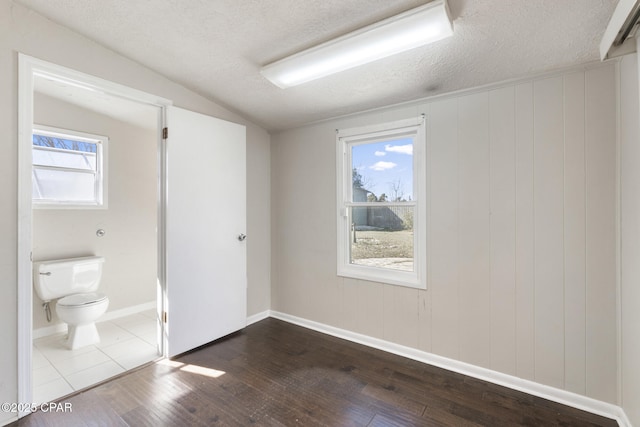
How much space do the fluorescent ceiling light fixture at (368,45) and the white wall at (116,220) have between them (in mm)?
2308

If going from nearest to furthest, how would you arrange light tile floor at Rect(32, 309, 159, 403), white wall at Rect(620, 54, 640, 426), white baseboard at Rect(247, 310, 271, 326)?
1. white wall at Rect(620, 54, 640, 426)
2. light tile floor at Rect(32, 309, 159, 403)
3. white baseboard at Rect(247, 310, 271, 326)

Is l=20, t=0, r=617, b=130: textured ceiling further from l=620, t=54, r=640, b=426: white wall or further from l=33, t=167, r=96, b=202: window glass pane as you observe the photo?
l=33, t=167, r=96, b=202: window glass pane

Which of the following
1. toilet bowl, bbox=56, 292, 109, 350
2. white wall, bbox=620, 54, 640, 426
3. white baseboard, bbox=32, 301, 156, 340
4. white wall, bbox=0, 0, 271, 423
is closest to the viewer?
white wall, bbox=620, 54, 640, 426

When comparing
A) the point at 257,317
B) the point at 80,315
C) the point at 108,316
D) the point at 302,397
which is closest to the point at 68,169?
the point at 80,315

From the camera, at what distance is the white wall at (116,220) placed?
299cm

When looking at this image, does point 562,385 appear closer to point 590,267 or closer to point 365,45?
point 590,267

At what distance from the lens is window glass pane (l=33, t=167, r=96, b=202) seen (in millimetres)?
3002

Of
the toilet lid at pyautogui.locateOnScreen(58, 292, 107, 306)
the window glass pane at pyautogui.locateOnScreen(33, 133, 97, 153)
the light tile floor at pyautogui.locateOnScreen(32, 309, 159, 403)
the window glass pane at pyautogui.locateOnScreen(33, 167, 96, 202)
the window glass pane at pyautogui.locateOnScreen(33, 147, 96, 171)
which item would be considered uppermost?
the window glass pane at pyautogui.locateOnScreen(33, 133, 97, 153)

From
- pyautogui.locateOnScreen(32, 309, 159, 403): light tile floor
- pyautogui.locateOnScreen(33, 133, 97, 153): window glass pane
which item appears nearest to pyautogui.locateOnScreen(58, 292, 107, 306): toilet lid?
pyautogui.locateOnScreen(32, 309, 159, 403): light tile floor

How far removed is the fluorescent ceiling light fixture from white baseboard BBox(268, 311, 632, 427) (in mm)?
2323

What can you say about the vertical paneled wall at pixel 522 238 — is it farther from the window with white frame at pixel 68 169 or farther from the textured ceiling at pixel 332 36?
the window with white frame at pixel 68 169

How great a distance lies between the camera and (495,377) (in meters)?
2.15

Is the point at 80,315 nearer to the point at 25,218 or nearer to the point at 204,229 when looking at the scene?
the point at 25,218

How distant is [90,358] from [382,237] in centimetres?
280
